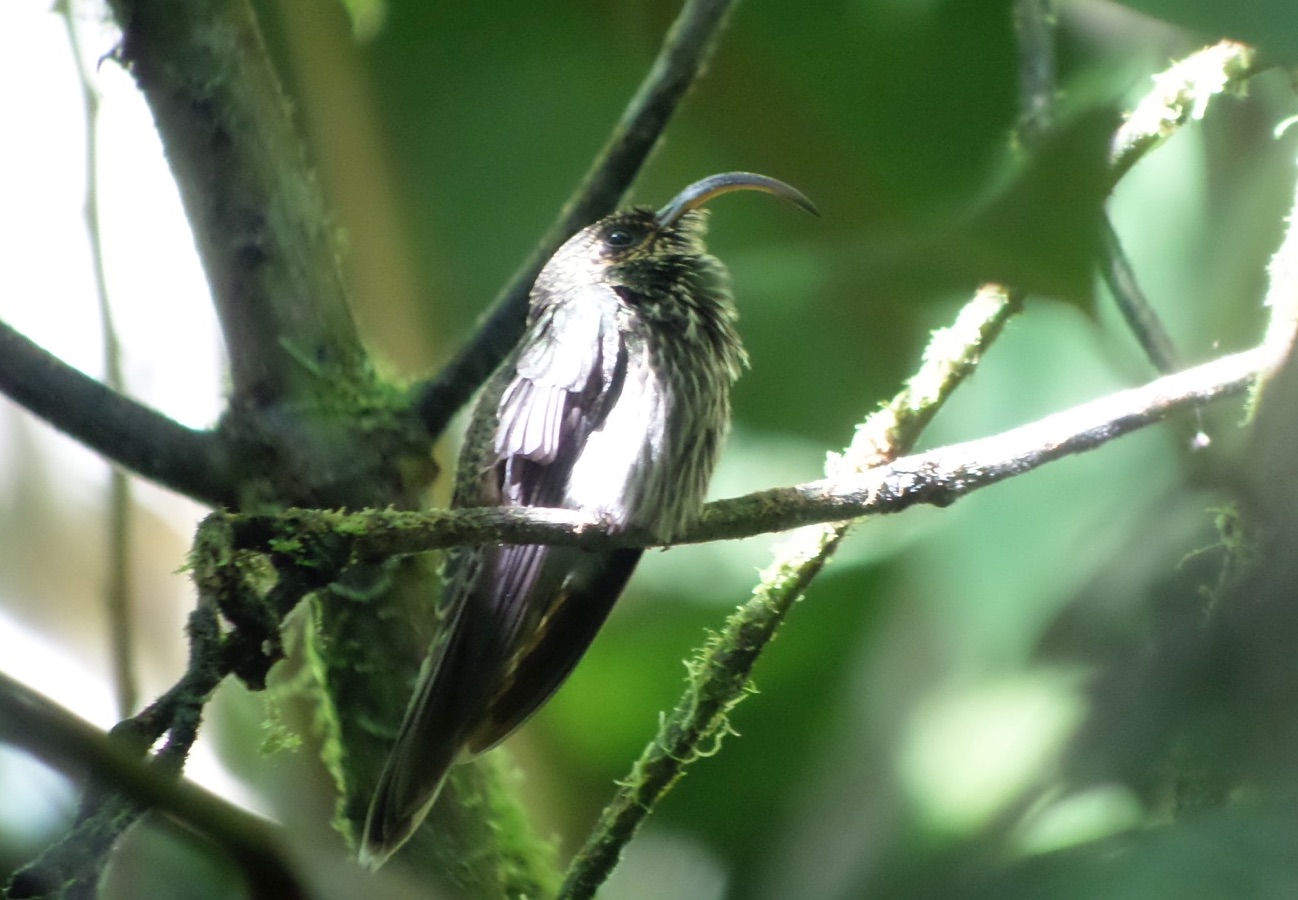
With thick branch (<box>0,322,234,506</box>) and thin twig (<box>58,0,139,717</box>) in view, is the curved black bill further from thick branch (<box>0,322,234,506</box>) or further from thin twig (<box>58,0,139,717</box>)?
thin twig (<box>58,0,139,717</box>)

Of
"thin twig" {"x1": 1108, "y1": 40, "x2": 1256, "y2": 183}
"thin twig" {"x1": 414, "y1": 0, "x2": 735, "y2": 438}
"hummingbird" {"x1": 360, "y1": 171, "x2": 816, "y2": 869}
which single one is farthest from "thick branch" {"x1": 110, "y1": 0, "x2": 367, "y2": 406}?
"thin twig" {"x1": 1108, "y1": 40, "x2": 1256, "y2": 183}

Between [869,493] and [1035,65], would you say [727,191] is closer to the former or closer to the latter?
[1035,65]

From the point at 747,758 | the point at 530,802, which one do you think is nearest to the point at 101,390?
the point at 747,758

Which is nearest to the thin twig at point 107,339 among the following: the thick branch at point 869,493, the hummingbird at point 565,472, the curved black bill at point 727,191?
the hummingbird at point 565,472

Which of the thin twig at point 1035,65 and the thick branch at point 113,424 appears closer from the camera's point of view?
the thick branch at point 113,424

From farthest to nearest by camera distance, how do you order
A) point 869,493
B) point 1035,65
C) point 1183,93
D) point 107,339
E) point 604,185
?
1. point 107,339
2. point 604,185
3. point 1035,65
4. point 1183,93
5. point 869,493

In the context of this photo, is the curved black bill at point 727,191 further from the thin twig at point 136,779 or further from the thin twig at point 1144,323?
the thin twig at point 136,779

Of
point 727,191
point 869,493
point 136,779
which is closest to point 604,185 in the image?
point 727,191
